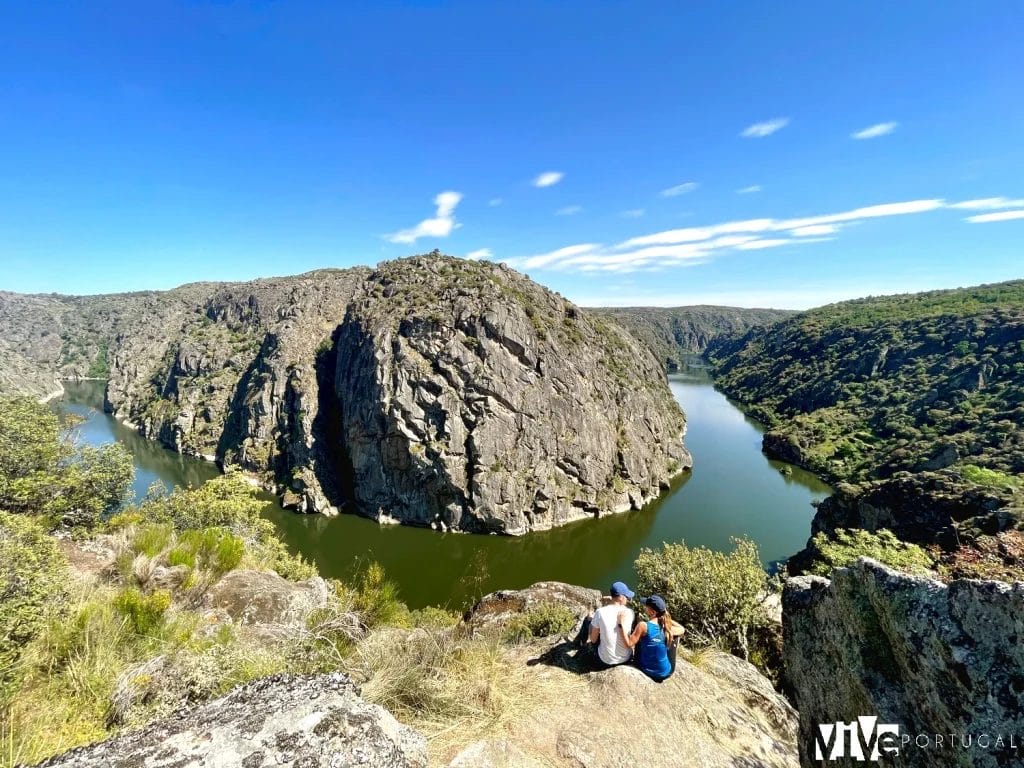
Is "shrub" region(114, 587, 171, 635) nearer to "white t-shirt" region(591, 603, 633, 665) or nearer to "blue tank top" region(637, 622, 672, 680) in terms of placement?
"white t-shirt" region(591, 603, 633, 665)

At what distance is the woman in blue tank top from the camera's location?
207 inches

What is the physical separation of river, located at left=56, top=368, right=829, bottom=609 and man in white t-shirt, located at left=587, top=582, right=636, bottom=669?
17.3 m

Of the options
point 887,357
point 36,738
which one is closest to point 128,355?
point 36,738

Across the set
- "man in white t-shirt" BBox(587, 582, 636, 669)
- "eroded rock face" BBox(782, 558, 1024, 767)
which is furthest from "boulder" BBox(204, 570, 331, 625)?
"eroded rock face" BBox(782, 558, 1024, 767)

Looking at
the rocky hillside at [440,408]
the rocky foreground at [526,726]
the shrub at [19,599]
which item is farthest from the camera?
the rocky hillside at [440,408]

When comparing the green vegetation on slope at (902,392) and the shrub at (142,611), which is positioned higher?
the shrub at (142,611)

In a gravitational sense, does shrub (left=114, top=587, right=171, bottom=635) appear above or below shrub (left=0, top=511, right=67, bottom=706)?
below

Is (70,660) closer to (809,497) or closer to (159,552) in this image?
(159,552)

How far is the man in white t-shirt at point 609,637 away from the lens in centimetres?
548

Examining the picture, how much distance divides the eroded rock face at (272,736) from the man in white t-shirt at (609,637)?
310 centimetres

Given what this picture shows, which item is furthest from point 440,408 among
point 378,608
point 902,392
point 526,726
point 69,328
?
point 69,328

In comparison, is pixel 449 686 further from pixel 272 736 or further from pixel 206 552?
pixel 206 552

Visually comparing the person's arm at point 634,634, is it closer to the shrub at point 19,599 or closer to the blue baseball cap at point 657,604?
the blue baseball cap at point 657,604

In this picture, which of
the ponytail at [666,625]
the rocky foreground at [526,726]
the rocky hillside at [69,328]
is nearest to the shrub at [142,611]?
the rocky foreground at [526,726]
